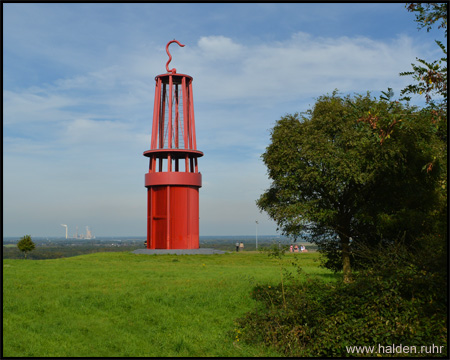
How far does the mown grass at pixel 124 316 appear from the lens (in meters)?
12.9

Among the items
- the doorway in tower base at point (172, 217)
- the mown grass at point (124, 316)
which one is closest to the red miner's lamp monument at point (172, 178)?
the doorway in tower base at point (172, 217)

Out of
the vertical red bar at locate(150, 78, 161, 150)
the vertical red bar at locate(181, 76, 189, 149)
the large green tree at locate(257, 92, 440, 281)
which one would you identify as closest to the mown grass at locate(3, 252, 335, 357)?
the large green tree at locate(257, 92, 440, 281)

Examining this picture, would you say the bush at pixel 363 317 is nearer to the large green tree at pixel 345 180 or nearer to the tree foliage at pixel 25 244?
the large green tree at pixel 345 180

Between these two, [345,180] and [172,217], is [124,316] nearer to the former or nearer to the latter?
[345,180]

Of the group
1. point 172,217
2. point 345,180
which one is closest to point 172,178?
point 172,217

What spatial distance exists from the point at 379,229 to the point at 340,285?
181 inches

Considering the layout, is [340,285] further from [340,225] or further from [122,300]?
[122,300]

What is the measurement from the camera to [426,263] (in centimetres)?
1273

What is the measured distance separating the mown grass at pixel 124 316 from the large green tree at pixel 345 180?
13.7ft

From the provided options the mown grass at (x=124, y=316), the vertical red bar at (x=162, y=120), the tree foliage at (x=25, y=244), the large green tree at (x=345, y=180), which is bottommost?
the mown grass at (x=124, y=316)

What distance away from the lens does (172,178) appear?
48.9 m

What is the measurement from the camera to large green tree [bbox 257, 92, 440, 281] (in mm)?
18094

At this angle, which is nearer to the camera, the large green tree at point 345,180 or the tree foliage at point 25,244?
the large green tree at point 345,180

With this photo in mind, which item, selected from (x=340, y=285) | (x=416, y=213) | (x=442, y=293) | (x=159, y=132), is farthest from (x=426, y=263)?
(x=159, y=132)
